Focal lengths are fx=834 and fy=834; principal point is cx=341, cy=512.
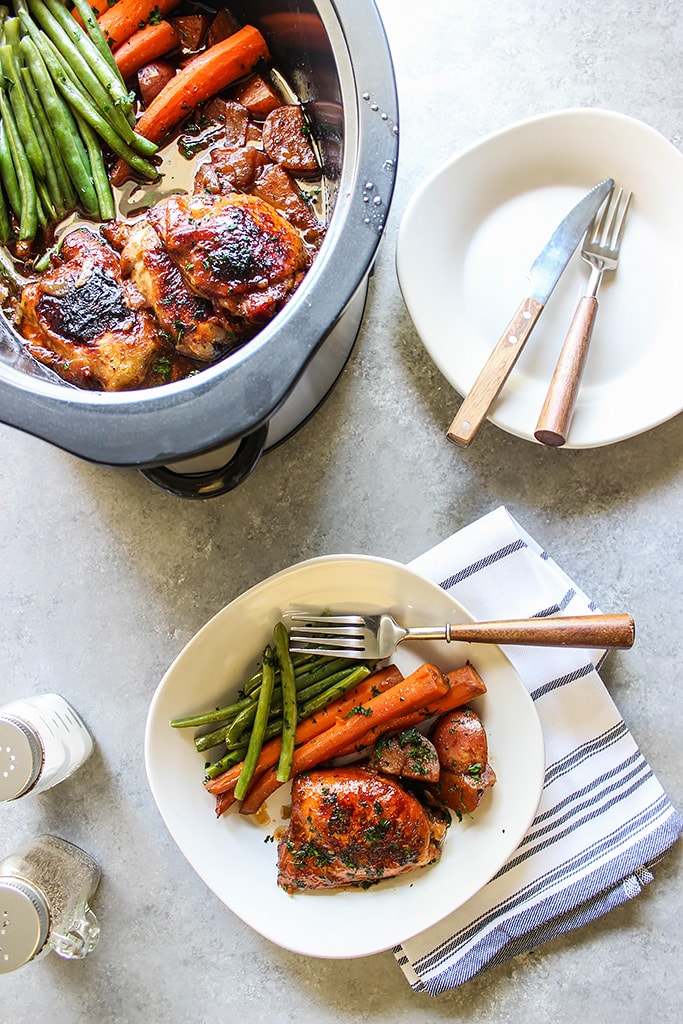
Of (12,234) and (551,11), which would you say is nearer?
(12,234)

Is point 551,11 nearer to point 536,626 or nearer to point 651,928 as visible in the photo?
point 536,626

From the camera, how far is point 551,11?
190cm

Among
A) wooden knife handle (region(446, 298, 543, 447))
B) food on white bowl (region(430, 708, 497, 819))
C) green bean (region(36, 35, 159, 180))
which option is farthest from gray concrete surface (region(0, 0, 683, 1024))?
green bean (region(36, 35, 159, 180))

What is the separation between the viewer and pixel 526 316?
1.73 m

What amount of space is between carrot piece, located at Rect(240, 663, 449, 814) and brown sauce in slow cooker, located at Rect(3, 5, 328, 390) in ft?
2.48

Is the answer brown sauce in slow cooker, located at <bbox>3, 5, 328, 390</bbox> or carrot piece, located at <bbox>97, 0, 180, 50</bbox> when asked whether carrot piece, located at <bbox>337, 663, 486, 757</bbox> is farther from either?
carrot piece, located at <bbox>97, 0, 180, 50</bbox>

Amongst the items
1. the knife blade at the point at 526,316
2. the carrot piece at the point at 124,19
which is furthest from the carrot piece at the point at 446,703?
the carrot piece at the point at 124,19

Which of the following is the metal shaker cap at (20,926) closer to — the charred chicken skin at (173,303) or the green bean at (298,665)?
the green bean at (298,665)

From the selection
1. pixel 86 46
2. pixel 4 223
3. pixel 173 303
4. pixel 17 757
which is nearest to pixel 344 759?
pixel 17 757

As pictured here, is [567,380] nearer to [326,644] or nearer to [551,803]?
[326,644]

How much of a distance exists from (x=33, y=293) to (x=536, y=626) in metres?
1.13

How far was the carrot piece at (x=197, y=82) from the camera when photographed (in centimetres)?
155

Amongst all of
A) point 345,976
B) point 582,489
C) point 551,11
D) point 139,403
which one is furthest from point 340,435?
point 345,976

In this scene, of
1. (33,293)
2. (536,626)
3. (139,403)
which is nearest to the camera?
(139,403)
